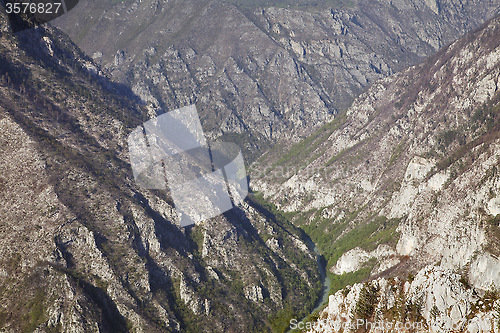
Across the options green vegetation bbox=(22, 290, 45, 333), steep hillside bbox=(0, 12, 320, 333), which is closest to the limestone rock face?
steep hillside bbox=(0, 12, 320, 333)

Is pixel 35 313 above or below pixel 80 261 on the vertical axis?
below

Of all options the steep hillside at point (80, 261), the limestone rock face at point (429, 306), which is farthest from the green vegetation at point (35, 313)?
the limestone rock face at point (429, 306)

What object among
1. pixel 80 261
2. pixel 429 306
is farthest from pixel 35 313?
pixel 429 306

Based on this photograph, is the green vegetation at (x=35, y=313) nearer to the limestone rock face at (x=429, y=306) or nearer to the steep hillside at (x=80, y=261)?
the steep hillside at (x=80, y=261)

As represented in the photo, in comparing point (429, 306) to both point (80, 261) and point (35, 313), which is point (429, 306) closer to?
point (35, 313)

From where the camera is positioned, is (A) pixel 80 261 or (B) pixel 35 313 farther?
(A) pixel 80 261

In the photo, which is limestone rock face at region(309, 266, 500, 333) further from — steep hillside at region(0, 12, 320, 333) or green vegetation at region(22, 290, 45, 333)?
green vegetation at region(22, 290, 45, 333)

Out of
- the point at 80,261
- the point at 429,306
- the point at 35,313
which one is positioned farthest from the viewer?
the point at 80,261

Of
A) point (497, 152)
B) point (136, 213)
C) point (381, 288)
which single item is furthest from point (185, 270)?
point (497, 152)

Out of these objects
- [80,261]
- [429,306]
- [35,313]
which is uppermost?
[80,261]

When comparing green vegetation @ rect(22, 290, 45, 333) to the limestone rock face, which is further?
green vegetation @ rect(22, 290, 45, 333)

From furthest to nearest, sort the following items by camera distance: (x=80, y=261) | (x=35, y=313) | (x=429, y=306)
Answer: (x=80, y=261)
(x=35, y=313)
(x=429, y=306)
